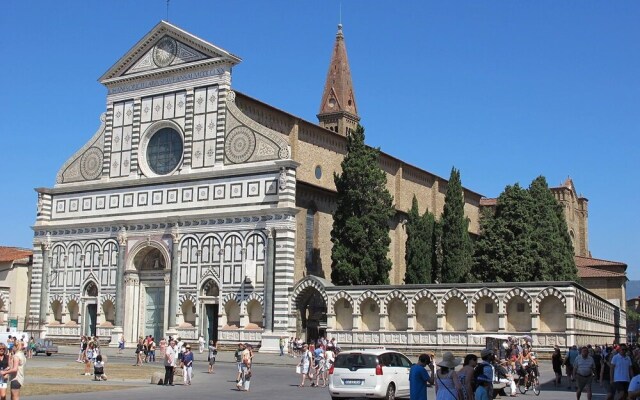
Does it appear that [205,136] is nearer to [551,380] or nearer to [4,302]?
[4,302]

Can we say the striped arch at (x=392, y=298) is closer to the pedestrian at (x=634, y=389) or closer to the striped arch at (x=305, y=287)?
the striped arch at (x=305, y=287)

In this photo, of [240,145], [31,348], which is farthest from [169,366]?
[240,145]

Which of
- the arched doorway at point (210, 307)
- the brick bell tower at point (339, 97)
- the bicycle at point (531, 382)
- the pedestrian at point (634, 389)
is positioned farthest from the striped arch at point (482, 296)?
the brick bell tower at point (339, 97)

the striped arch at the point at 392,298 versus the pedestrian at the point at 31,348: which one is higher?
the striped arch at the point at 392,298

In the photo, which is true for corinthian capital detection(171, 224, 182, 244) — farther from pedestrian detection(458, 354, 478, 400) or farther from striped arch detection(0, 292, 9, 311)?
pedestrian detection(458, 354, 478, 400)

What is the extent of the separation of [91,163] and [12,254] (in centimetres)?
1246

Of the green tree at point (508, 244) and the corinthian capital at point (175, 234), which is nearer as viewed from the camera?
the corinthian capital at point (175, 234)

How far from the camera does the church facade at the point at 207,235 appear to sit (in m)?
45.0

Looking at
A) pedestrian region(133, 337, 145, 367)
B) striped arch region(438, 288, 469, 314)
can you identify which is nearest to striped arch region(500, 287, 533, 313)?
striped arch region(438, 288, 469, 314)

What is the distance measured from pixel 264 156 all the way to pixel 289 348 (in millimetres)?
10934

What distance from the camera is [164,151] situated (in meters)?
52.7

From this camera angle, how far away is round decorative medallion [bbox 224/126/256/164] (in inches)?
1922

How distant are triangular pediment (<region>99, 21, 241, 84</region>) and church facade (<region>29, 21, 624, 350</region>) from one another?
0.09m

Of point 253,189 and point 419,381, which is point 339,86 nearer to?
point 253,189
